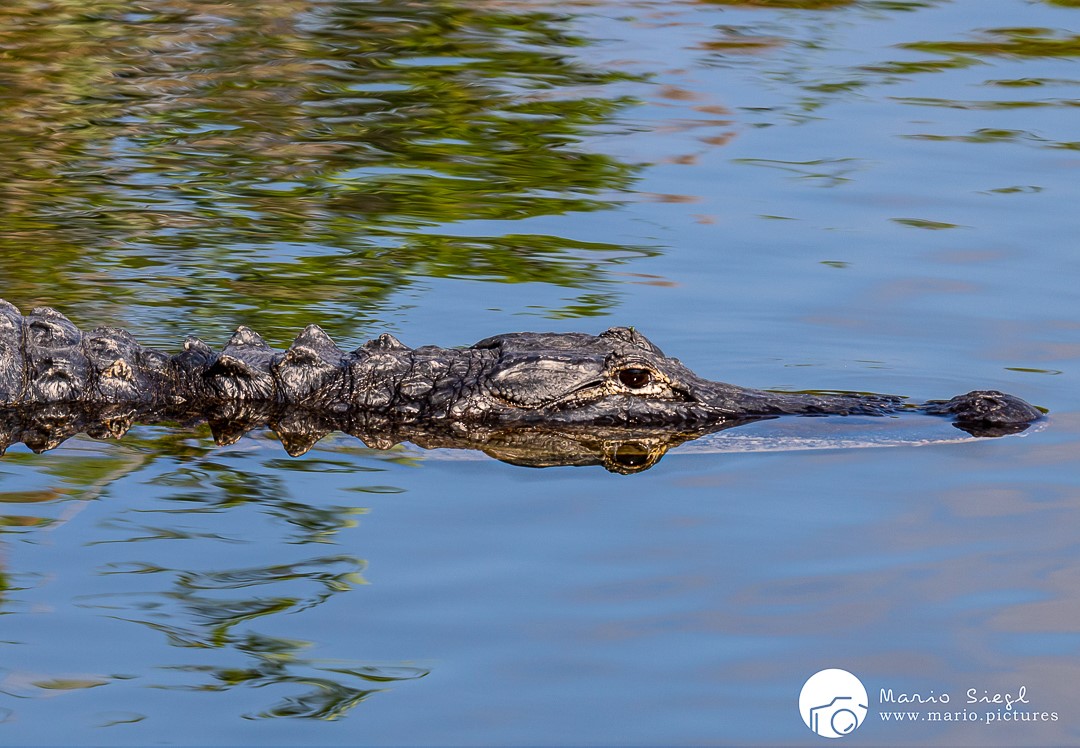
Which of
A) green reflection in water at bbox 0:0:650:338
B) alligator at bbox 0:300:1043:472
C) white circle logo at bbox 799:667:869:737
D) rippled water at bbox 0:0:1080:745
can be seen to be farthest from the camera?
green reflection in water at bbox 0:0:650:338

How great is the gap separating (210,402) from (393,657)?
2688 mm

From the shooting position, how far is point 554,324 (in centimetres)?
843

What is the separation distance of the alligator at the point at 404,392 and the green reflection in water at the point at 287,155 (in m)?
1.01

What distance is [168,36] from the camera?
14641mm

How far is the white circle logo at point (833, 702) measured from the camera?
4.60 metres

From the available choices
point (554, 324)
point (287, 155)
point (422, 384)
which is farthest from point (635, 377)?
point (287, 155)

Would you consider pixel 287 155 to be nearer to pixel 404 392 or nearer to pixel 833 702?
pixel 404 392

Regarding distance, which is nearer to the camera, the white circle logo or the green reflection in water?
the white circle logo

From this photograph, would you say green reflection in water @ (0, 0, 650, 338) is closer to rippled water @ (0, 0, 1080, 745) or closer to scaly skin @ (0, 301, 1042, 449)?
rippled water @ (0, 0, 1080, 745)

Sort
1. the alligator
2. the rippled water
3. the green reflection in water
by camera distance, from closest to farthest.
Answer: the rippled water → the alligator → the green reflection in water

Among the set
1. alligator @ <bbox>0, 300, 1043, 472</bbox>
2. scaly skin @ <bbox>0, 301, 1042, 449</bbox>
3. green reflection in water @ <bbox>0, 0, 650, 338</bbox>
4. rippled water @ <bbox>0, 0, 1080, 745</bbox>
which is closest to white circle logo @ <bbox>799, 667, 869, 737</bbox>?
rippled water @ <bbox>0, 0, 1080, 745</bbox>

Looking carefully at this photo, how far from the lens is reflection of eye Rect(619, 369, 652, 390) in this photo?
23.4 feet

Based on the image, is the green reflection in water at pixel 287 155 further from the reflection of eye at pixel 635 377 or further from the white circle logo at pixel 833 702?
the white circle logo at pixel 833 702

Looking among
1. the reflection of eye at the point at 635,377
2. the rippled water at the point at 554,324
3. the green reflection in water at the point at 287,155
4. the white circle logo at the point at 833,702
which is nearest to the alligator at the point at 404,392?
the reflection of eye at the point at 635,377
